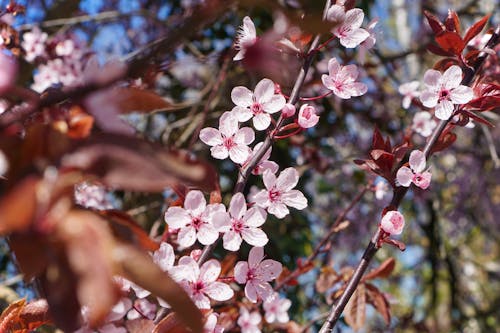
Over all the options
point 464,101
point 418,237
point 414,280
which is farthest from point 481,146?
point 464,101

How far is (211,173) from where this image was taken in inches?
17.2

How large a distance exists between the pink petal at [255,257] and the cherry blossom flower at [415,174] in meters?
0.23

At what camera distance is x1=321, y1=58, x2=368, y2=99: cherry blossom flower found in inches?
33.2

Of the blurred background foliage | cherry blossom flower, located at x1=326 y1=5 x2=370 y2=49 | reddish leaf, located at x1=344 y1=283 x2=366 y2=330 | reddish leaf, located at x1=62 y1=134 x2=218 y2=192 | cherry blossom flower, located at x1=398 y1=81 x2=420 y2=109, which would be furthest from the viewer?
the blurred background foliage

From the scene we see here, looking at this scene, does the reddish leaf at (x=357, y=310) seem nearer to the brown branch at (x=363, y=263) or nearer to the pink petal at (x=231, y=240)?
the brown branch at (x=363, y=263)

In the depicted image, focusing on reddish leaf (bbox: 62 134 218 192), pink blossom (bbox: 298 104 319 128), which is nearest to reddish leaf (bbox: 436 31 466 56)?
pink blossom (bbox: 298 104 319 128)

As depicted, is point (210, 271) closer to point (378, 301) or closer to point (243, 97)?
point (243, 97)

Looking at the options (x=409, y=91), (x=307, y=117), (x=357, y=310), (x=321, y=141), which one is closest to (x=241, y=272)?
(x=307, y=117)

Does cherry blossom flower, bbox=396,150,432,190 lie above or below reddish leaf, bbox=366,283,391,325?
above

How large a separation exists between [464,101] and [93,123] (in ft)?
1.99

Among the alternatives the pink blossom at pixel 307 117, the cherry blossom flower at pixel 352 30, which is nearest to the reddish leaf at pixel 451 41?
the cherry blossom flower at pixel 352 30

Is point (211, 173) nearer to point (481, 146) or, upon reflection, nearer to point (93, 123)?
point (93, 123)

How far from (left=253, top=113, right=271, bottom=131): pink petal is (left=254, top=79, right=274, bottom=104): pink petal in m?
0.02

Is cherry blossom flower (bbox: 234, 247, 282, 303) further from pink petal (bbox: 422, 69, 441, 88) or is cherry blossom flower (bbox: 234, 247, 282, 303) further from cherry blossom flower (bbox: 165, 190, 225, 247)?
pink petal (bbox: 422, 69, 441, 88)
